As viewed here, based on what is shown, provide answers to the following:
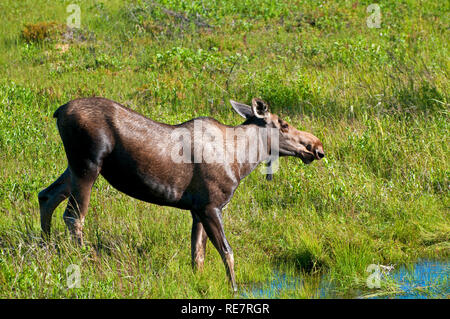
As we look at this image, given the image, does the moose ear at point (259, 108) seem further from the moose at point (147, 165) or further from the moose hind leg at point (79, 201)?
the moose hind leg at point (79, 201)

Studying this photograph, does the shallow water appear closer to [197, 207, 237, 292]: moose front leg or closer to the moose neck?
[197, 207, 237, 292]: moose front leg

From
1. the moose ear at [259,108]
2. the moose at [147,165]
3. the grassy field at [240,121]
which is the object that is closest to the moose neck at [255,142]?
the moose at [147,165]

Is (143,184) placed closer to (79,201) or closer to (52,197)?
(79,201)

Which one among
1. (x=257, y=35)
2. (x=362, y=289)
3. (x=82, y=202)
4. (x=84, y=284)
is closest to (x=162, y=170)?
(x=82, y=202)

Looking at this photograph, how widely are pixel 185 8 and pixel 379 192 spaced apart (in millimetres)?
10399

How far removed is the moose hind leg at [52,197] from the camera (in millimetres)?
7801

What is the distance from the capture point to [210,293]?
7.11 m

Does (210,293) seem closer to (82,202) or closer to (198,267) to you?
(198,267)

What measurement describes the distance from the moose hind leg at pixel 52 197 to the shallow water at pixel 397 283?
2235mm

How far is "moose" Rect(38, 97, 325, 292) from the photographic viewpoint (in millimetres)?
7148

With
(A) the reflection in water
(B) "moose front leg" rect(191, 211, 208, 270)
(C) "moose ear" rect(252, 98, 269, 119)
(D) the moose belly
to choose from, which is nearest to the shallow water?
(A) the reflection in water

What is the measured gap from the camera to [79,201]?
7367 mm

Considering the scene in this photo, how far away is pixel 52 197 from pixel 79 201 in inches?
24.5

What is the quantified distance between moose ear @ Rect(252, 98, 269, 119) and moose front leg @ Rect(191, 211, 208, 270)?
126 centimetres
